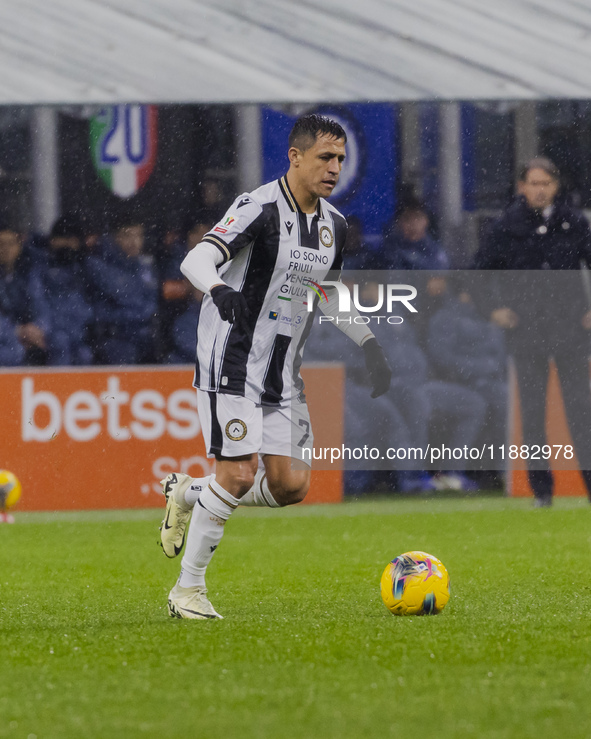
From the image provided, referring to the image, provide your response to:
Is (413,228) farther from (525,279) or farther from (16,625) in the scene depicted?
(16,625)

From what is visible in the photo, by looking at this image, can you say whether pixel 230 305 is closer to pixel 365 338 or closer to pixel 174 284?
pixel 365 338

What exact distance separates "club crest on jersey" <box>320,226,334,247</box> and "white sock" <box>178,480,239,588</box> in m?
1.11

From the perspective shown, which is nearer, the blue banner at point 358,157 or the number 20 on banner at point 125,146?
the blue banner at point 358,157

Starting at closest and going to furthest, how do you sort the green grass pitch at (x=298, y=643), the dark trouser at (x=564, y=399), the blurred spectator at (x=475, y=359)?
the green grass pitch at (x=298, y=643) < the dark trouser at (x=564, y=399) < the blurred spectator at (x=475, y=359)

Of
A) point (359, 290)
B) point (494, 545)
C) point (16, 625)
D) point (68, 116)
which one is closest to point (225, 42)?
point (68, 116)

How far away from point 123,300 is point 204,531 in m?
5.32

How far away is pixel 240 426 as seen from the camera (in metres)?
5.27

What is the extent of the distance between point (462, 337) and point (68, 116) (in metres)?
3.62

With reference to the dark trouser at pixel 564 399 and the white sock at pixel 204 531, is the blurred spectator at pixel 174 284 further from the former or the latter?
the white sock at pixel 204 531

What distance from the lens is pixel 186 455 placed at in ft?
31.9

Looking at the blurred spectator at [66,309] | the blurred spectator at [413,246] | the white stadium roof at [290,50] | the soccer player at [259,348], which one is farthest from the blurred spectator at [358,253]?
the soccer player at [259,348]

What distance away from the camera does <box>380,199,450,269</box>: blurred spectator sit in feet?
33.7

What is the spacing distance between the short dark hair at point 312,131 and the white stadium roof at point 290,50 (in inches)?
190

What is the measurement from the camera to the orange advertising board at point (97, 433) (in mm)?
9742
